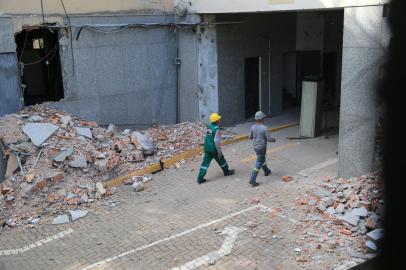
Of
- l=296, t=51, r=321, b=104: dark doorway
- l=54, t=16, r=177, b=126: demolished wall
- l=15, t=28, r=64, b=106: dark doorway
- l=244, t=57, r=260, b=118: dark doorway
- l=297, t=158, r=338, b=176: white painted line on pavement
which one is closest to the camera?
l=297, t=158, r=338, b=176: white painted line on pavement

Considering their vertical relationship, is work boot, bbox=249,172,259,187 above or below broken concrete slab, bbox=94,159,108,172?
below

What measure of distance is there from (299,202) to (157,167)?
3758mm

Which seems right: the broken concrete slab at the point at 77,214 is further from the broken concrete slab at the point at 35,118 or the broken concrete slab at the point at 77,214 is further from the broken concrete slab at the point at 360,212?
the broken concrete slab at the point at 360,212

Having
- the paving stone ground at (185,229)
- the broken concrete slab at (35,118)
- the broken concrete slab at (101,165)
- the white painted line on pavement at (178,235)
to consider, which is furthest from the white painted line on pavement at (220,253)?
the broken concrete slab at (35,118)

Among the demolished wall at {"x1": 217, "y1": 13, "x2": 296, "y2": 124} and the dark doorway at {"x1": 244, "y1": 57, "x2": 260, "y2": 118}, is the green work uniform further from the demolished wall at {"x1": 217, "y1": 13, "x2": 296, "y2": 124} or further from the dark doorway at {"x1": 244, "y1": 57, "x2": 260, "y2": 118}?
the dark doorway at {"x1": 244, "y1": 57, "x2": 260, "y2": 118}

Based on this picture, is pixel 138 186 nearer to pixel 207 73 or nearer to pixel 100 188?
pixel 100 188

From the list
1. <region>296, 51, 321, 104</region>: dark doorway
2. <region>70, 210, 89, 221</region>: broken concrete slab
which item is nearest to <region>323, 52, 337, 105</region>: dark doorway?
<region>296, 51, 321, 104</region>: dark doorway

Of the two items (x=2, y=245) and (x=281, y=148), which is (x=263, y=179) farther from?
(x=2, y=245)

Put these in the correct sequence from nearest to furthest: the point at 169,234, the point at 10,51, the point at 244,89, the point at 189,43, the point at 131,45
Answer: the point at 169,234 < the point at 10,51 < the point at 131,45 < the point at 189,43 < the point at 244,89

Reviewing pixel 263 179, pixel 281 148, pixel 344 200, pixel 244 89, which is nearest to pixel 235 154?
pixel 281 148

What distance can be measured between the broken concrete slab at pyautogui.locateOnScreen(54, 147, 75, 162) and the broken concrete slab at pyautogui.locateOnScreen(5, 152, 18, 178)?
2.80 ft

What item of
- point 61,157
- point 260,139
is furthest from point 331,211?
point 61,157

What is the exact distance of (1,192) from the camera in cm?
838

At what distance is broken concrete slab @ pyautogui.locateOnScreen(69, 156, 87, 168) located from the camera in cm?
913
